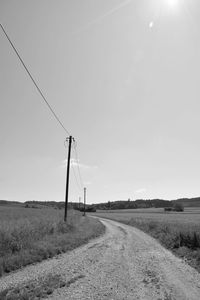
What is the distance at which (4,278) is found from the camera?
8578 mm

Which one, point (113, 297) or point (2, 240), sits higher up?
point (2, 240)

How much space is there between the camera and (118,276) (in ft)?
29.2

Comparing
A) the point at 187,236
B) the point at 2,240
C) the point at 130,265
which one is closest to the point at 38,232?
the point at 2,240

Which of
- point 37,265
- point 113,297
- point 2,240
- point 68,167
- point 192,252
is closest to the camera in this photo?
point 113,297

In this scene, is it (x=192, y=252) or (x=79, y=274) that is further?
(x=192, y=252)

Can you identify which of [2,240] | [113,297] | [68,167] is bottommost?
[113,297]

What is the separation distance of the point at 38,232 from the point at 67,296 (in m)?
10.8

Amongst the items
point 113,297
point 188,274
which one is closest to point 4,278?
point 113,297

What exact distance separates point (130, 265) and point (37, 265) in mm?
3566

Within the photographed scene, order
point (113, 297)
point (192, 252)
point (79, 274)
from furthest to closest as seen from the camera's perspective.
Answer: point (192, 252) → point (79, 274) → point (113, 297)

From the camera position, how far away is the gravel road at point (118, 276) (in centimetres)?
693

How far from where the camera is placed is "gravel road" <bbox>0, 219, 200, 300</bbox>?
6930 mm

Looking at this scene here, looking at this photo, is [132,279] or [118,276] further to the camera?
[118,276]

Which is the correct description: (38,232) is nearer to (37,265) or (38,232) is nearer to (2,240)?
(2,240)
